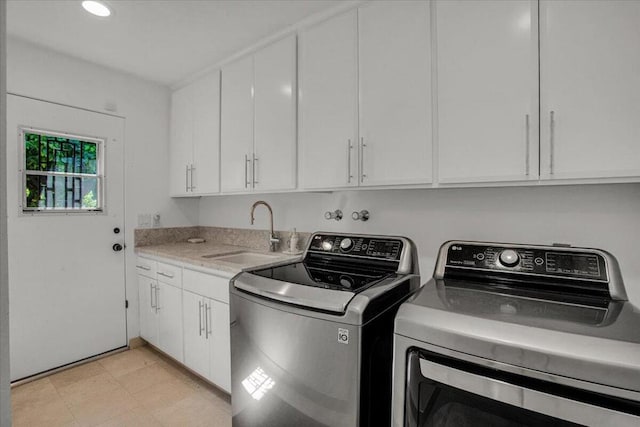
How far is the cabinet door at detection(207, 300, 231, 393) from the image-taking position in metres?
1.85

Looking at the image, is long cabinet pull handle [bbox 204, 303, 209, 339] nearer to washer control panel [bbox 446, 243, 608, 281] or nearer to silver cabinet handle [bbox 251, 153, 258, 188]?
silver cabinet handle [bbox 251, 153, 258, 188]

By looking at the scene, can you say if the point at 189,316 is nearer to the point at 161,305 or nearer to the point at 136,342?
the point at 161,305

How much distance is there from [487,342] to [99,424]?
2137mm

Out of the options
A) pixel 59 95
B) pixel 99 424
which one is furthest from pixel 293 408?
pixel 59 95

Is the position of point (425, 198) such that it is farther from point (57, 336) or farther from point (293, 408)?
point (57, 336)

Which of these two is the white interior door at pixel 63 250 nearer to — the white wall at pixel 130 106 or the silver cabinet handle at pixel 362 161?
the white wall at pixel 130 106

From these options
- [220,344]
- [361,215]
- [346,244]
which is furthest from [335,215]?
[220,344]

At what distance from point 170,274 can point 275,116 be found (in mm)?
1393

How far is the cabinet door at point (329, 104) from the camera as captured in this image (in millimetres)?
1624

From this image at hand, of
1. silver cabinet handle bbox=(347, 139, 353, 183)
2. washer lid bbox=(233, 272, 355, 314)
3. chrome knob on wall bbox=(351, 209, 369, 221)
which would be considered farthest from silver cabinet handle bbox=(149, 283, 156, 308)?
silver cabinet handle bbox=(347, 139, 353, 183)

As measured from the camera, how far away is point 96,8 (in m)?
1.73

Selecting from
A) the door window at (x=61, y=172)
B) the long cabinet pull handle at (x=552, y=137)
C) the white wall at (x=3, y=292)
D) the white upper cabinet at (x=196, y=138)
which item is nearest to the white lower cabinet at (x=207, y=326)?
the white upper cabinet at (x=196, y=138)

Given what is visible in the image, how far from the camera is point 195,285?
6.69ft

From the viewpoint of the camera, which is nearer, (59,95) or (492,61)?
(492,61)
